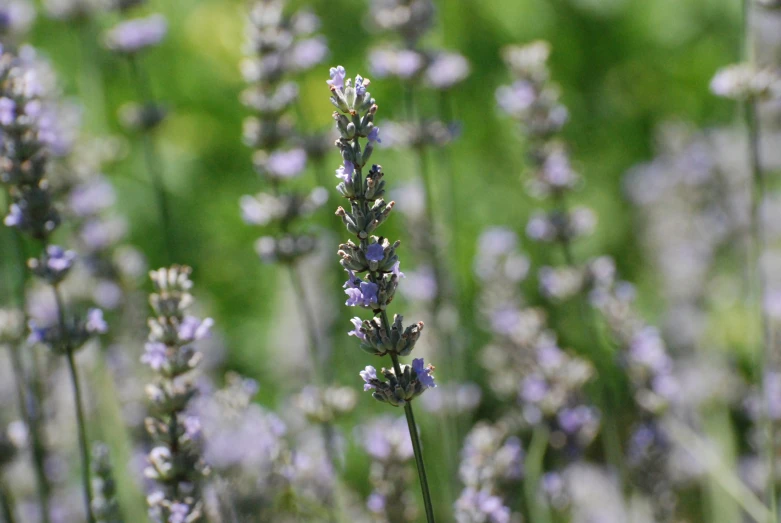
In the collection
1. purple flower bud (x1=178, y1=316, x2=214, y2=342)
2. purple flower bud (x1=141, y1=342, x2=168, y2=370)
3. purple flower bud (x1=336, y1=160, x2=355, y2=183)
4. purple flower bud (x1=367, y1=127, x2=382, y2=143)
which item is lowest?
purple flower bud (x1=141, y1=342, x2=168, y2=370)

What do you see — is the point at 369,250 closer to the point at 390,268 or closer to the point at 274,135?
the point at 390,268

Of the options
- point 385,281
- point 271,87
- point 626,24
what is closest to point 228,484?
point 385,281

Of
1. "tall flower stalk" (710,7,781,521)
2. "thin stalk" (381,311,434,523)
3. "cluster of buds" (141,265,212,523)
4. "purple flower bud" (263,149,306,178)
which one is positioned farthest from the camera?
"purple flower bud" (263,149,306,178)

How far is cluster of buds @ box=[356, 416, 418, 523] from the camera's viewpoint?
1.67m

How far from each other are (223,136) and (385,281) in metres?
3.47

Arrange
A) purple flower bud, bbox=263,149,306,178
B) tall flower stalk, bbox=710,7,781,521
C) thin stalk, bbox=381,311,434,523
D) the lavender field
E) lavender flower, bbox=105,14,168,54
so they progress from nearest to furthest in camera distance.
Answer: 1. thin stalk, bbox=381,311,434,523
2. the lavender field
3. tall flower stalk, bbox=710,7,781,521
4. purple flower bud, bbox=263,149,306,178
5. lavender flower, bbox=105,14,168,54

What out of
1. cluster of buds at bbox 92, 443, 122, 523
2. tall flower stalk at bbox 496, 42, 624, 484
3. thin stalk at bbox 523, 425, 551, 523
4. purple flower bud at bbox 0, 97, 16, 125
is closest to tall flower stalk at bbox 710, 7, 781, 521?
tall flower stalk at bbox 496, 42, 624, 484

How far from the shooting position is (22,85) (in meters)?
1.44

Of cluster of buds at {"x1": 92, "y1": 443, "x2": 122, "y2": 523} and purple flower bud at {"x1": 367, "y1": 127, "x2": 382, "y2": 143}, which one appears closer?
purple flower bud at {"x1": 367, "y1": 127, "x2": 382, "y2": 143}

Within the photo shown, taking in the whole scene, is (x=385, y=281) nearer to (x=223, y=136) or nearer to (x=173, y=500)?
(x=173, y=500)

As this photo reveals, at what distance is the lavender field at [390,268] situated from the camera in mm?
1449

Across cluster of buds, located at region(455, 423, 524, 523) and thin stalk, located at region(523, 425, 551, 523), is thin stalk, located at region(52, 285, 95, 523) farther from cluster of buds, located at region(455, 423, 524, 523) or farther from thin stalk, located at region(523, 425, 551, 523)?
thin stalk, located at region(523, 425, 551, 523)

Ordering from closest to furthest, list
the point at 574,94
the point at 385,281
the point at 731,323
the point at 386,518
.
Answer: the point at 385,281 → the point at 386,518 → the point at 731,323 → the point at 574,94

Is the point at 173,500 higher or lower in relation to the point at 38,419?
lower
